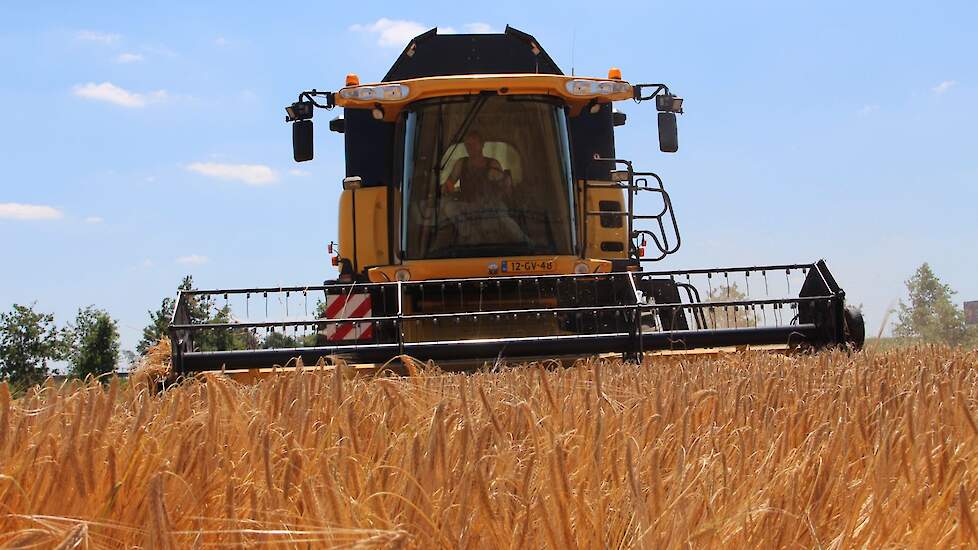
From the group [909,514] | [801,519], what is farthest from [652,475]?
[909,514]

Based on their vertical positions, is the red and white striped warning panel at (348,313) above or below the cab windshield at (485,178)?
below

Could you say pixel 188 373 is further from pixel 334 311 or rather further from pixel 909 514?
pixel 909 514

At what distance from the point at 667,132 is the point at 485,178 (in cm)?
160

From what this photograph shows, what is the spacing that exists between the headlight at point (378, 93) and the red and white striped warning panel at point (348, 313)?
1.56 m

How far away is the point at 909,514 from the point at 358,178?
7209 millimetres

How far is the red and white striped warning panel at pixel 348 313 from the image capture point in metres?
7.45

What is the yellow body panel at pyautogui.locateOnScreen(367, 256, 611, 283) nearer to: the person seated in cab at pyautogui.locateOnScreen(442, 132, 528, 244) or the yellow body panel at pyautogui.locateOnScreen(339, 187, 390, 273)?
the person seated in cab at pyautogui.locateOnScreen(442, 132, 528, 244)

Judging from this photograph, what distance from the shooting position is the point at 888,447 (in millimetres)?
1557

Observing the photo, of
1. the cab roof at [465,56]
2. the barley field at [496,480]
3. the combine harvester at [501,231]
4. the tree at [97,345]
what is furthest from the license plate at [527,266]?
the tree at [97,345]

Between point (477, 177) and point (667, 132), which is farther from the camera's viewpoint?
point (667, 132)

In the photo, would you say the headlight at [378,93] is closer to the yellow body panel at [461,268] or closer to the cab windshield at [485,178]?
the cab windshield at [485,178]

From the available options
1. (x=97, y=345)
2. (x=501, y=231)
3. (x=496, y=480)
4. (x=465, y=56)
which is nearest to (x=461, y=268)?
(x=501, y=231)

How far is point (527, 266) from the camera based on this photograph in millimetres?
7703

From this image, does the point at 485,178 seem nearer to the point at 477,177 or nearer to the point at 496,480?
the point at 477,177
